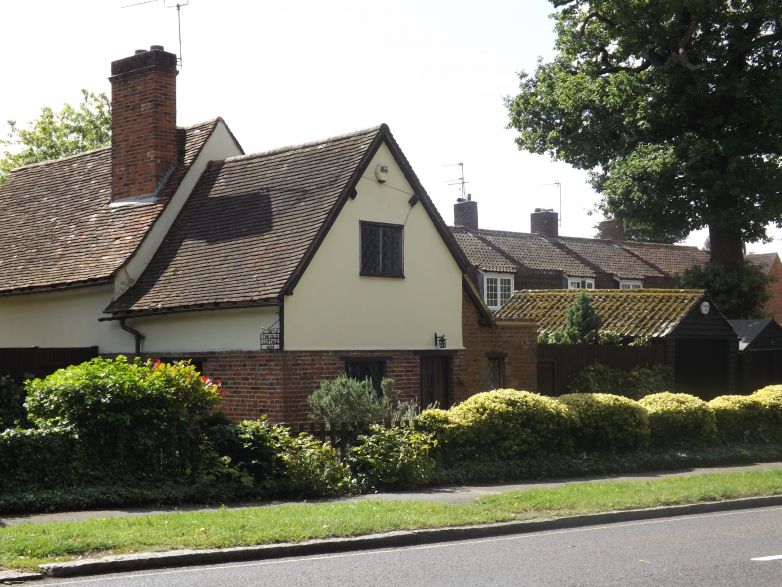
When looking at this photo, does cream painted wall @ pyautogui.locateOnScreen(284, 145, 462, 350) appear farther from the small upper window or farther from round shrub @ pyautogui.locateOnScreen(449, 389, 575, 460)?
round shrub @ pyautogui.locateOnScreen(449, 389, 575, 460)

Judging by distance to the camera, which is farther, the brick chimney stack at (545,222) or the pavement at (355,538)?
the brick chimney stack at (545,222)

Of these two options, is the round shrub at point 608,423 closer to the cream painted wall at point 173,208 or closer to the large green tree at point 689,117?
the cream painted wall at point 173,208

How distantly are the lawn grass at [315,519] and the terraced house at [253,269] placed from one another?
22.5ft

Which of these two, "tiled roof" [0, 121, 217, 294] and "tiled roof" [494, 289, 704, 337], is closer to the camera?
"tiled roof" [0, 121, 217, 294]

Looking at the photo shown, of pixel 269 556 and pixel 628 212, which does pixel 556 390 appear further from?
pixel 269 556

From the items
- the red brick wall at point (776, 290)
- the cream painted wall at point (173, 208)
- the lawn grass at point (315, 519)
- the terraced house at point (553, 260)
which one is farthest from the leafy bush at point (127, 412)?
the red brick wall at point (776, 290)

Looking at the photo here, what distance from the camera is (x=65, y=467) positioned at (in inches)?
547

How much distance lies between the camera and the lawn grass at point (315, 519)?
10.3m

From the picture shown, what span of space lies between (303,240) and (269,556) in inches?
429

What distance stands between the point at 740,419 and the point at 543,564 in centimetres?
1305

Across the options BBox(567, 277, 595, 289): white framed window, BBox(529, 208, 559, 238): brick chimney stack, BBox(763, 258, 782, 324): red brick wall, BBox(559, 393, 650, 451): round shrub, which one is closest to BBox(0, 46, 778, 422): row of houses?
BBox(559, 393, 650, 451): round shrub

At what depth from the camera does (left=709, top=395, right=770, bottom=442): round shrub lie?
2156 centimetres

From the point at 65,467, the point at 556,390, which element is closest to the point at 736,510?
the point at 65,467

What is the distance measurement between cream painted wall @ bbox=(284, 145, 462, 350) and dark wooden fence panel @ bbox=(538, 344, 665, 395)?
358 centimetres
